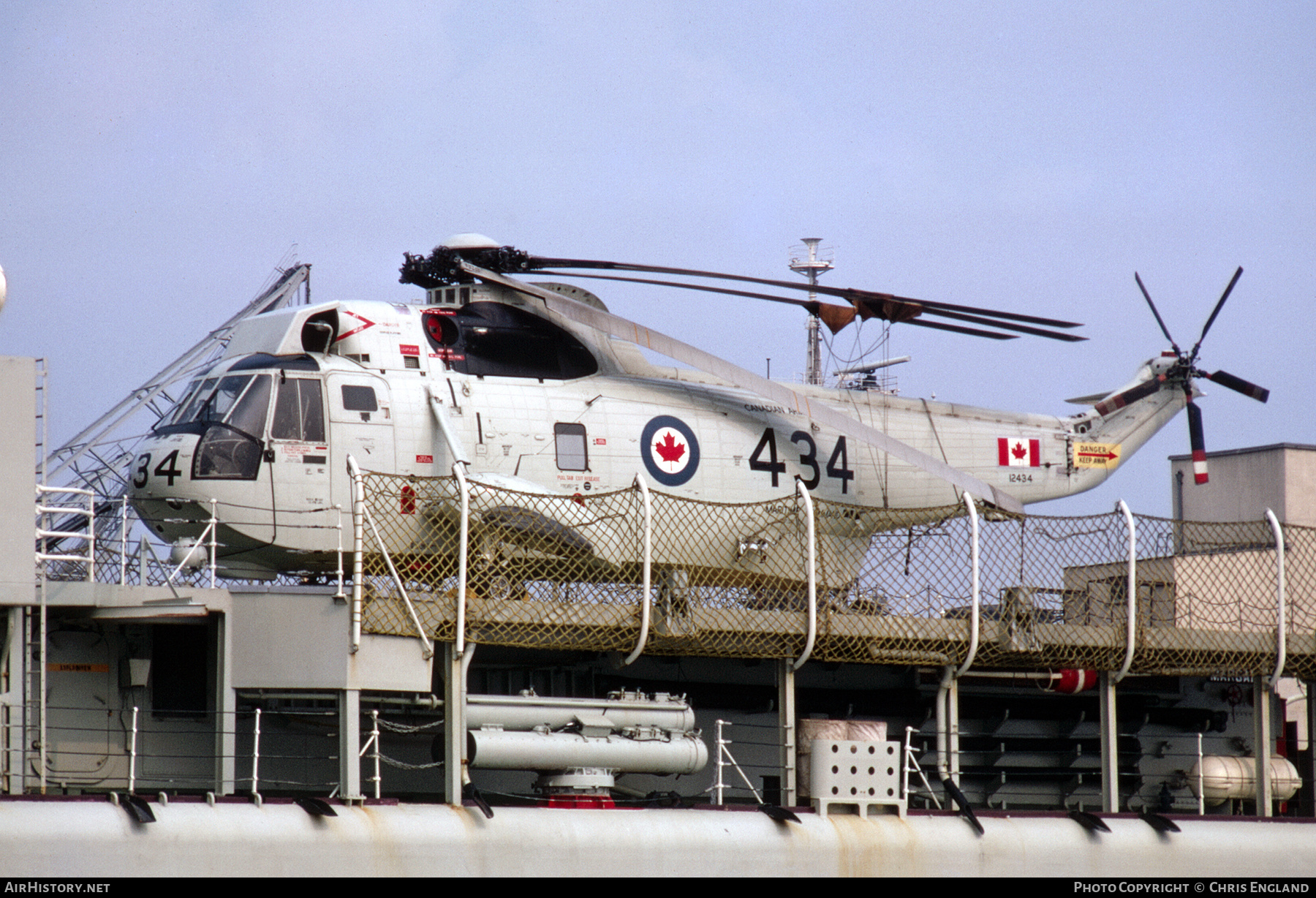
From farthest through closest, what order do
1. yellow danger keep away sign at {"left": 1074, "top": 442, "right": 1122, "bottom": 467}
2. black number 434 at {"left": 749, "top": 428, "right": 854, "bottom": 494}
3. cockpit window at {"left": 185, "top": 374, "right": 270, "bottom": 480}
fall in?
yellow danger keep away sign at {"left": 1074, "top": 442, "right": 1122, "bottom": 467}, black number 434 at {"left": 749, "top": 428, "right": 854, "bottom": 494}, cockpit window at {"left": 185, "top": 374, "right": 270, "bottom": 480}

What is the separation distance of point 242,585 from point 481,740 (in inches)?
125

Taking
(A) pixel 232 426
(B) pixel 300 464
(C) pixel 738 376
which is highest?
(C) pixel 738 376

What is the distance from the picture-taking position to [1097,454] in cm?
2645

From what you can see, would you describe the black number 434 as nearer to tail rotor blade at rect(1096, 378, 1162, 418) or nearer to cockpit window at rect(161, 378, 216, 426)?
tail rotor blade at rect(1096, 378, 1162, 418)

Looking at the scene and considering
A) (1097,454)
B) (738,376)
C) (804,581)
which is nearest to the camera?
(804,581)

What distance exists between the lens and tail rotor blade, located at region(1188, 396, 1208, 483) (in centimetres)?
2653

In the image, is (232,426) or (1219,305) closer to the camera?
(232,426)

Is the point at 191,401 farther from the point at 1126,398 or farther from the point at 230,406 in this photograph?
the point at 1126,398

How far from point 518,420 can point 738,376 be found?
319 centimetres

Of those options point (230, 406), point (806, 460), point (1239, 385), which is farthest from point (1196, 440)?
point (230, 406)

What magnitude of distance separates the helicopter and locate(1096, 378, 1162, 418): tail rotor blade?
1916 mm

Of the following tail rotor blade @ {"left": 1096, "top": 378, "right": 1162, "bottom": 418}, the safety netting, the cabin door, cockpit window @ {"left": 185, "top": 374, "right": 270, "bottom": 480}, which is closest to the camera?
the safety netting

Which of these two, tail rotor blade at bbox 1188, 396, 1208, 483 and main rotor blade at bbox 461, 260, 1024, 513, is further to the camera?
tail rotor blade at bbox 1188, 396, 1208, 483

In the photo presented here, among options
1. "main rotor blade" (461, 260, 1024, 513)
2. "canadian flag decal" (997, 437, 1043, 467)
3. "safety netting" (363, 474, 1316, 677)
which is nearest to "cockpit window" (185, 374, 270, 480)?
"safety netting" (363, 474, 1316, 677)
